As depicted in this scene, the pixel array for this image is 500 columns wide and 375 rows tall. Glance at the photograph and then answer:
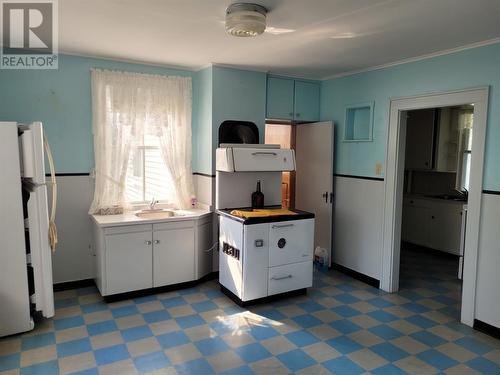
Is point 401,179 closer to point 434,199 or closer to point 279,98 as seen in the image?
point 279,98

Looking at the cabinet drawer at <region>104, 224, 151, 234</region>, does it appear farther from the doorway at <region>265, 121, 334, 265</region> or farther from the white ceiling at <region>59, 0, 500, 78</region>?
the doorway at <region>265, 121, 334, 265</region>

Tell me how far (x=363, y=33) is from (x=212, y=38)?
1.21 m

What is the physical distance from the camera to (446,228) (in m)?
5.28

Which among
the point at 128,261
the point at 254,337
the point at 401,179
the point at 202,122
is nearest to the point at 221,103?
the point at 202,122

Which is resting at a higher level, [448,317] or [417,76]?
[417,76]

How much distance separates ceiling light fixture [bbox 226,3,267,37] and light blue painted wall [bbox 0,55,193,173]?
1971mm

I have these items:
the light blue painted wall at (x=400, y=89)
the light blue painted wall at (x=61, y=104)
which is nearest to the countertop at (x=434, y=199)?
the light blue painted wall at (x=400, y=89)

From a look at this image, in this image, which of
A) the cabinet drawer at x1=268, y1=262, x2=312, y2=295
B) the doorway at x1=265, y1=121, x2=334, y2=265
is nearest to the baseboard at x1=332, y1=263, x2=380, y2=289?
the doorway at x1=265, y1=121, x2=334, y2=265

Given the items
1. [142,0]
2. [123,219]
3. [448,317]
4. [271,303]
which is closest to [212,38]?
[142,0]

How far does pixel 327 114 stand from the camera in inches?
188

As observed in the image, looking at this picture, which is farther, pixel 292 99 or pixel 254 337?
pixel 292 99

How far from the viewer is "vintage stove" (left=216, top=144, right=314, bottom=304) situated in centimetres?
351

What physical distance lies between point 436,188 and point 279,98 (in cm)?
307

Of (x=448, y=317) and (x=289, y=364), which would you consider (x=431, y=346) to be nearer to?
(x=448, y=317)
